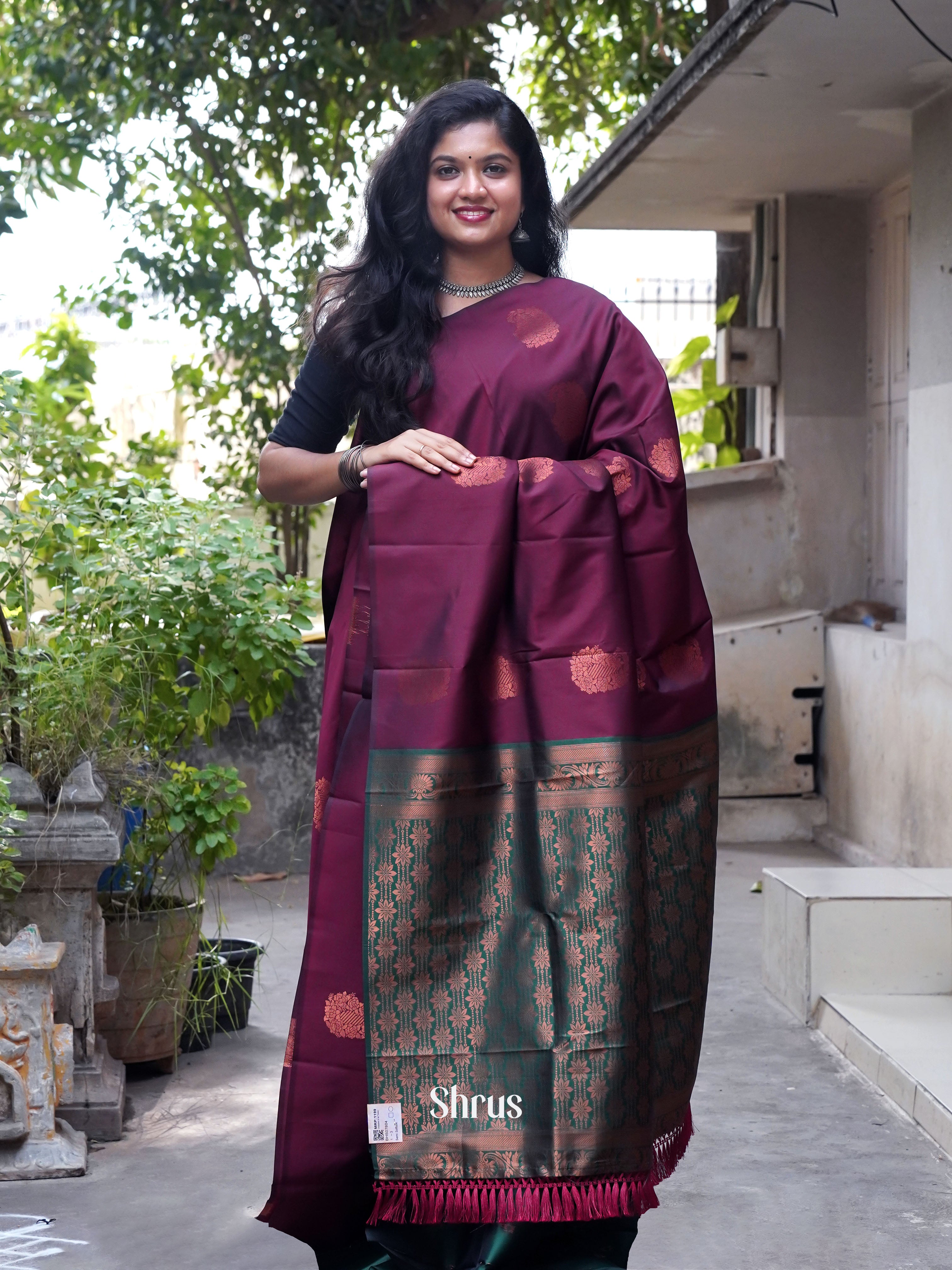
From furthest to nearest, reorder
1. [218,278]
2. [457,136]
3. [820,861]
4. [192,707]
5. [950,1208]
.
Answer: [218,278]
[820,861]
[192,707]
[950,1208]
[457,136]

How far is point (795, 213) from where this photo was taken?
6.60 meters

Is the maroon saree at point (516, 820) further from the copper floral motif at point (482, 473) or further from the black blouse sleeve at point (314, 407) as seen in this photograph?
the black blouse sleeve at point (314, 407)

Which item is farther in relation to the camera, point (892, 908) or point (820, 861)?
point (820, 861)

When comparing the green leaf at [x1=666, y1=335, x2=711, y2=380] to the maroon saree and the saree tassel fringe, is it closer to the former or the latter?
the maroon saree

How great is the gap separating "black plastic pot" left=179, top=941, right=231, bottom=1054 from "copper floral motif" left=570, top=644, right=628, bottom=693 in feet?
6.22

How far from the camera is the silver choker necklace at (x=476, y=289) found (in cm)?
219

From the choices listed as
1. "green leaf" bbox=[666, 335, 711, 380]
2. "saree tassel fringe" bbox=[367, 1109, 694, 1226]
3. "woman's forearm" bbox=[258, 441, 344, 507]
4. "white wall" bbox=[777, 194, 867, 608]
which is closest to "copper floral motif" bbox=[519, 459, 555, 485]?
"woman's forearm" bbox=[258, 441, 344, 507]

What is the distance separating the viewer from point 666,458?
6.89ft

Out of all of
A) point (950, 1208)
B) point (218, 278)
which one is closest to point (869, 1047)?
point (950, 1208)

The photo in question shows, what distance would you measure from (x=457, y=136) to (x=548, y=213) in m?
0.20

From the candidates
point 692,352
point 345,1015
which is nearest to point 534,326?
point 345,1015

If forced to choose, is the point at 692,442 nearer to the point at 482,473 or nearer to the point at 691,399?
the point at 691,399

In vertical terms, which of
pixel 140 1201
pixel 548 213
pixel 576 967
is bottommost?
pixel 140 1201

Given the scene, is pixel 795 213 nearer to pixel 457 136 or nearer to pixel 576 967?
pixel 457 136
